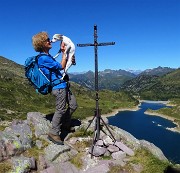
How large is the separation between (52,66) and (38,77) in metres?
0.86

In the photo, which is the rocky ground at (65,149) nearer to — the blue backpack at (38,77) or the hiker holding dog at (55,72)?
the hiker holding dog at (55,72)

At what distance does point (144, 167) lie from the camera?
1311cm

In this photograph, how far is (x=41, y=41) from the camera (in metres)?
13.2

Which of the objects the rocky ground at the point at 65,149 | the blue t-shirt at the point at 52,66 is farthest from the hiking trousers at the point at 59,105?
the rocky ground at the point at 65,149

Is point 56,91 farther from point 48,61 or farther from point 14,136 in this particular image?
point 14,136

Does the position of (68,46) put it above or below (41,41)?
below

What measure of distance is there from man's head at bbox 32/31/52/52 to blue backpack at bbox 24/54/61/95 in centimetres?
36

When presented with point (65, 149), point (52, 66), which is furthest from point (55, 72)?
point (65, 149)

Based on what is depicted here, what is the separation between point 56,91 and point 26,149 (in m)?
2.98

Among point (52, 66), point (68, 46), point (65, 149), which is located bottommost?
point (65, 149)

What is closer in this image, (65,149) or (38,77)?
(38,77)

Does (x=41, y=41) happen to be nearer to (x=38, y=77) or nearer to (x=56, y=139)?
(x=38, y=77)

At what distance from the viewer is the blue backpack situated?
13461 mm

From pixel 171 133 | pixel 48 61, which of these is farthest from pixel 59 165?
pixel 171 133
